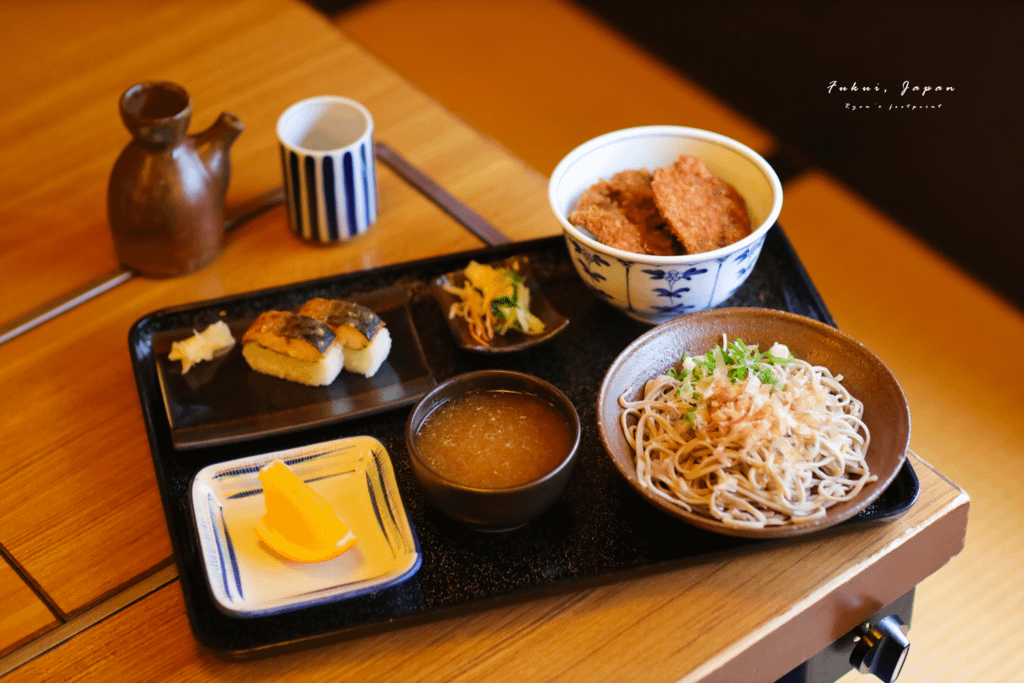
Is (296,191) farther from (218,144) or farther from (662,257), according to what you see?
(662,257)

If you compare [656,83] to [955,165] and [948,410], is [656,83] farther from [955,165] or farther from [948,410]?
[948,410]

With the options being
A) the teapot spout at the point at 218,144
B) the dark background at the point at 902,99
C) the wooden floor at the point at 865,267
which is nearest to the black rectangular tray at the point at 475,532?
the teapot spout at the point at 218,144

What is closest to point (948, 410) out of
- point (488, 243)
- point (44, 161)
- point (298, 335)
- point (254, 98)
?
point (488, 243)

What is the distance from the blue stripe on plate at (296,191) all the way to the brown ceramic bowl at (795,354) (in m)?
0.80

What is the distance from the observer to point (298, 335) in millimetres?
1627

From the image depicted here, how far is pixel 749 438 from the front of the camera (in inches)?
55.8

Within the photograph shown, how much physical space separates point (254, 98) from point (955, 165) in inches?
85.4

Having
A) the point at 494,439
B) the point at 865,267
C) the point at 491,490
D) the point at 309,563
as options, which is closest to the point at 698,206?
the point at 494,439

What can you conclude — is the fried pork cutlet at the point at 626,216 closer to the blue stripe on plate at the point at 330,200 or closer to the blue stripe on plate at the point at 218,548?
the blue stripe on plate at the point at 330,200

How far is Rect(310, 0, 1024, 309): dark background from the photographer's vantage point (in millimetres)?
2826

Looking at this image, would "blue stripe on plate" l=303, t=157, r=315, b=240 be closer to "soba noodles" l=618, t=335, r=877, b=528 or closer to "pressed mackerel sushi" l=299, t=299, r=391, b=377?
"pressed mackerel sushi" l=299, t=299, r=391, b=377

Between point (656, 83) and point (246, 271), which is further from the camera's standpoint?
point (656, 83)

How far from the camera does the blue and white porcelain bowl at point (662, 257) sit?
163 cm

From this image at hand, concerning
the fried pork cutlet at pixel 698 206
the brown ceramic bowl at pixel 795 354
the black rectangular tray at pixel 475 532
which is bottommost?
the black rectangular tray at pixel 475 532
